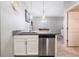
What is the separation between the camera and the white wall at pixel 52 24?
7.09ft

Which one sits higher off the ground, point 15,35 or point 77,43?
point 15,35

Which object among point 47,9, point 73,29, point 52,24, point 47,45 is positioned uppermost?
point 47,9

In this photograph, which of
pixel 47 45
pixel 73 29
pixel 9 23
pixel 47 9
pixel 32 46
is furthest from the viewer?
pixel 73 29

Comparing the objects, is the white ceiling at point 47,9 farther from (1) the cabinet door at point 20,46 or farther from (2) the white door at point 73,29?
(1) the cabinet door at point 20,46

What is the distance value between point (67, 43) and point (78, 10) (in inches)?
29.8

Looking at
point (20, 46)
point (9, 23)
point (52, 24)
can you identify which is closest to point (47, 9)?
point (52, 24)

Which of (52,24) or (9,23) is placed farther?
(52,24)

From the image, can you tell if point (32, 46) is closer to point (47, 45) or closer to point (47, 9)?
point (47, 45)

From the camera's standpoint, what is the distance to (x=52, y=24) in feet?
7.24

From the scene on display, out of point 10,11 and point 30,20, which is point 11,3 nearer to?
point 10,11

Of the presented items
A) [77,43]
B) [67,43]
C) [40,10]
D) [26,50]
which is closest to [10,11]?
[40,10]

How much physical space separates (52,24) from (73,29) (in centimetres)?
70

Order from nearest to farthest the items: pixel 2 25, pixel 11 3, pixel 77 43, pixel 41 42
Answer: pixel 2 25 < pixel 11 3 < pixel 41 42 < pixel 77 43

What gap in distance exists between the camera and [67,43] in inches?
98.0
